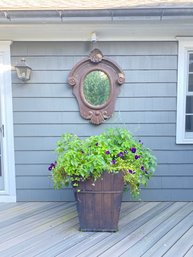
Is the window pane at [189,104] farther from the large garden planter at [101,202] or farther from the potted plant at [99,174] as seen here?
the large garden planter at [101,202]

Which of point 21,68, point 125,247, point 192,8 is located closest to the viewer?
point 125,247

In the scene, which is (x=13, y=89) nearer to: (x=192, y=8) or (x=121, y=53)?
(x=121, y=53)

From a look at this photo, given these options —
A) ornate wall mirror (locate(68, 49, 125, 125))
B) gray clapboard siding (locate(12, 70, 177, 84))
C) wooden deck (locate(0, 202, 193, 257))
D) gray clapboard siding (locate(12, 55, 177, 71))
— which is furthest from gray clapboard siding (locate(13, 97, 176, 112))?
wooden deck (locate(0, 202, 193, 257))

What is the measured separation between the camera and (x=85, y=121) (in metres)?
3.22

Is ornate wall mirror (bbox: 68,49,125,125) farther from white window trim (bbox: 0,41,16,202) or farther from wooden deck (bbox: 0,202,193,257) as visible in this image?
wooden deck (bbox: 0,202,193,257)

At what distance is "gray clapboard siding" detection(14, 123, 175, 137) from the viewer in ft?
10.6

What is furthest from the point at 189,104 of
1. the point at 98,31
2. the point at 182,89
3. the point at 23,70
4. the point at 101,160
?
the point at 23,70

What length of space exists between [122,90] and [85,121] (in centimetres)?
58

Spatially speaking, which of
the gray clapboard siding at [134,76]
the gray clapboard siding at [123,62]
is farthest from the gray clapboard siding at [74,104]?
the gray clapboard siding at [123,62]

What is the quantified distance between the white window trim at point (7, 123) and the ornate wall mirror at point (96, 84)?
2.50 ft

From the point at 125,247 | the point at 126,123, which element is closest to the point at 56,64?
the point at 126,123

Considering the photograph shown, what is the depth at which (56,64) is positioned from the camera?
3.15 meters

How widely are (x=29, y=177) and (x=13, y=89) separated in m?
1.11

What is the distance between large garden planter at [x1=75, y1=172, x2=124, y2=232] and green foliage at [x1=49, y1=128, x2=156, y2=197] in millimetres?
75
